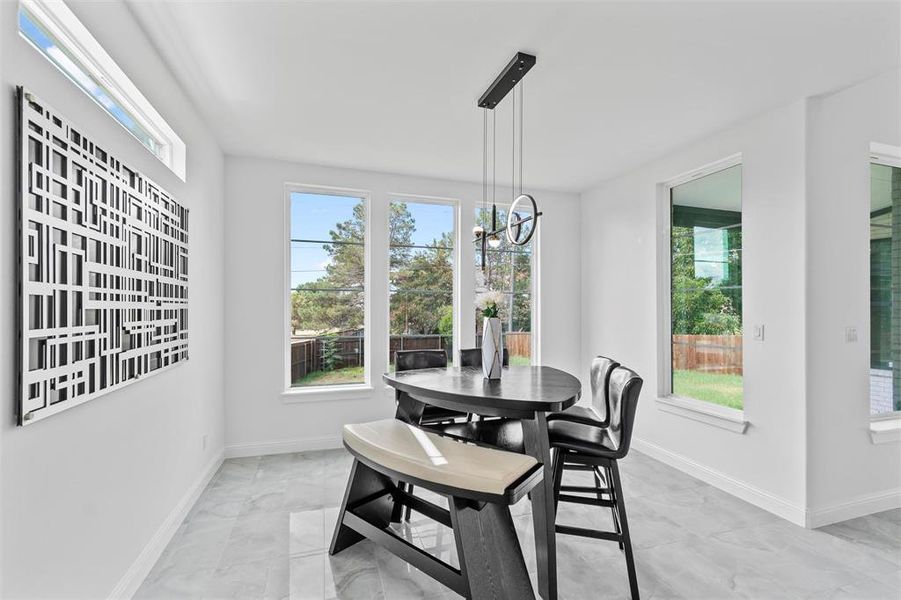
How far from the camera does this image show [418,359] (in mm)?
3166

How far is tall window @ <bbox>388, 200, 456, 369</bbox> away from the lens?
14.3 feet

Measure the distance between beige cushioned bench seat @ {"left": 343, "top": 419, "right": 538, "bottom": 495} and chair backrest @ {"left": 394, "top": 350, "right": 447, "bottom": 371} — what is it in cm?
86

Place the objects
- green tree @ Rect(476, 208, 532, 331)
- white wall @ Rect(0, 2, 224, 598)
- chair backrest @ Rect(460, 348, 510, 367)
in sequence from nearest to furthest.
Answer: white wall @ Rect(0, 2, 224, 598), chair backrest @ Rect(460, 348, 510, 367), green tree @ Rect(476, 208, 532, 331)

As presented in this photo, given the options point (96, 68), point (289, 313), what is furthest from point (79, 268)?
point (289, 313)

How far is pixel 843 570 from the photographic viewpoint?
2145mm

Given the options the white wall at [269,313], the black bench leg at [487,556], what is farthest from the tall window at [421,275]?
the black bench leg at [487,556]

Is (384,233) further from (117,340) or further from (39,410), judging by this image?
Answer: (39,410)

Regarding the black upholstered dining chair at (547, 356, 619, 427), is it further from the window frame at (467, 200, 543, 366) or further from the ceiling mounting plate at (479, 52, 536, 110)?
the window frame at (467, 200, 543, 366)

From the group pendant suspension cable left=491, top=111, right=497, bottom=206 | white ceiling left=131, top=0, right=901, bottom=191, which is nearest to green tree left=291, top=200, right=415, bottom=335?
white ceiling left=131, top=0, right=901, bottom=191

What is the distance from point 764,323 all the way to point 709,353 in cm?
59

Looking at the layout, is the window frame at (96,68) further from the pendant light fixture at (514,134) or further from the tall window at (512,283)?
the tall window at (512,283)

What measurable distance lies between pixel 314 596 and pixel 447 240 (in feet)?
11.0

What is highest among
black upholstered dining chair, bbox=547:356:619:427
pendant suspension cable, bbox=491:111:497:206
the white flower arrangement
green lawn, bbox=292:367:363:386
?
pendant suspension cable, bbox=491:111:497:206

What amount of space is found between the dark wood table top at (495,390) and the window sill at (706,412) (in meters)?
1.46
